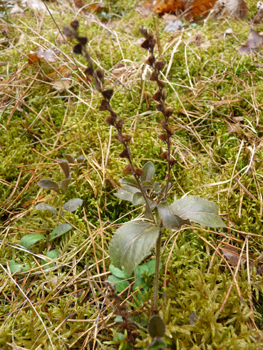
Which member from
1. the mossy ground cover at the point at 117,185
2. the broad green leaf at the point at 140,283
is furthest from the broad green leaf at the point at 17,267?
the broad green leaf at the point at 140,283

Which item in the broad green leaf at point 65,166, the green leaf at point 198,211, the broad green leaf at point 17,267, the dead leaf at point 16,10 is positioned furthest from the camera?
the dead leaf at point 16,10

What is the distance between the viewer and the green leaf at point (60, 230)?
1.67m

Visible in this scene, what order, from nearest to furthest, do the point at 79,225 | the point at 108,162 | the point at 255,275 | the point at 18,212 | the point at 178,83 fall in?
1. the point at 255,275
2. the point at 79,225
3. the point at 18,212
4. the point at 108,162
5. the point at 178,83

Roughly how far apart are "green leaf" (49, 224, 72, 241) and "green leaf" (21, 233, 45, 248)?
65 millimetres

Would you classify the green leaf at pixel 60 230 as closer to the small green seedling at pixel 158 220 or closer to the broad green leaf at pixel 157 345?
the small green seedling at pixel 158 220

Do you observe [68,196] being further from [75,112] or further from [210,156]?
[210,156]

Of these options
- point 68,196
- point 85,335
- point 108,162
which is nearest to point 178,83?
point 108,162

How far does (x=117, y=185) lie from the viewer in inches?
74.4

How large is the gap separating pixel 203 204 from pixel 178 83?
1689 millimetres

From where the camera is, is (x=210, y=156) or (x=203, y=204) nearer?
(x=203, y=204)

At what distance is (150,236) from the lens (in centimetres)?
118

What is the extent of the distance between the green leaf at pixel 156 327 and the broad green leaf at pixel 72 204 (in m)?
0.97

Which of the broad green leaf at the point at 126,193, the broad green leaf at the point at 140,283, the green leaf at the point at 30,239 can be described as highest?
the broad green leaf at the point at 126,193

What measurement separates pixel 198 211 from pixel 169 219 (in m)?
0.17
